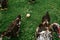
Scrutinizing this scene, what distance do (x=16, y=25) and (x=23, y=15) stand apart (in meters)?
2.53

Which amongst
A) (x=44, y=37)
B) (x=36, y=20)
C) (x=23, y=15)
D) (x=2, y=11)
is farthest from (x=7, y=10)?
(x=44, y=37)

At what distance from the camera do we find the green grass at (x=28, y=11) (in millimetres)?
13891

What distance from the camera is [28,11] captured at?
1538 cm

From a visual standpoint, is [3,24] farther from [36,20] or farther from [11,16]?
[36,20]

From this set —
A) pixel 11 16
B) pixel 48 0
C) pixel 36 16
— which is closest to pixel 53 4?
pixel 48 0

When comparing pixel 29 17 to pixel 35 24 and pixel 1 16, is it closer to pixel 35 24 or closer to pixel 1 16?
pixel 35 24

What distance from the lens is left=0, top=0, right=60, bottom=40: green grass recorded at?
13.9m

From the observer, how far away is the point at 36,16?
14992 millimetres

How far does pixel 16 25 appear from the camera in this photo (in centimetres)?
1262

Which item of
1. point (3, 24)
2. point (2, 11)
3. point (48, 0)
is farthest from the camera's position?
point (48, 0)

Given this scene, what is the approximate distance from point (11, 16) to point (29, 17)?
1314 millimetres

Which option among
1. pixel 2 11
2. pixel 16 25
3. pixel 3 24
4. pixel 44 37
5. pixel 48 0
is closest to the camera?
pixel 44 37

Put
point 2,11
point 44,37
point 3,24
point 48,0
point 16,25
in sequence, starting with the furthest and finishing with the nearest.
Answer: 1. point 48,0
2. point 2,11
3. point 3,24
4. point 16,25
5. point 44,37

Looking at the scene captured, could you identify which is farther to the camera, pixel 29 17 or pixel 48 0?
pixel 48 0
